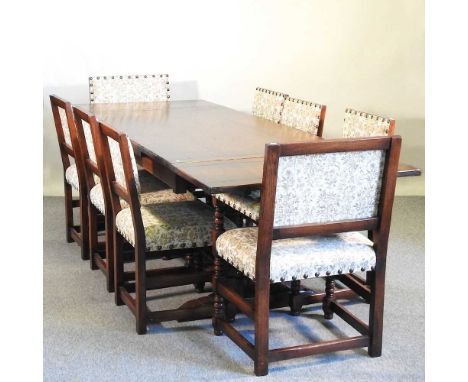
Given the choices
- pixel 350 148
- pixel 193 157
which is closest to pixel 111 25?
pixel 193 157

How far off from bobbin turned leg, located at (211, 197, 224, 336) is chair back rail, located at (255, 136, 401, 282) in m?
0.38

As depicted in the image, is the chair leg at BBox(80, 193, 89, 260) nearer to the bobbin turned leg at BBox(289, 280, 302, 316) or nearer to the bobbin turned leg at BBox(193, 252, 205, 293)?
the bobbin turned leg at BBox(193, 252, 205, 293)

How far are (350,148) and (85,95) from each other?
3.17 meters

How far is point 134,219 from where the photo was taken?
→ 3107 mm

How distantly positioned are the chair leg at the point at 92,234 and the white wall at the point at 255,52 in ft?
5.37

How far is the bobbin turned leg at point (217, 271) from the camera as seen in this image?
2996 mm

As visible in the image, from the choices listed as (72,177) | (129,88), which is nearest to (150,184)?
(72,177)

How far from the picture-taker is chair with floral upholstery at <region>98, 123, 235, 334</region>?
3100mm

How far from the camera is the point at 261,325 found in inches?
108

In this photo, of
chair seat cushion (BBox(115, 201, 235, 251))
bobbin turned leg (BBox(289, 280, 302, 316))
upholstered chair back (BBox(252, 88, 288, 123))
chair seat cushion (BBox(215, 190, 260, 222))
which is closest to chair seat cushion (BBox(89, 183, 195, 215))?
chair seat cushion (BBox(115, 201, 235, 251))

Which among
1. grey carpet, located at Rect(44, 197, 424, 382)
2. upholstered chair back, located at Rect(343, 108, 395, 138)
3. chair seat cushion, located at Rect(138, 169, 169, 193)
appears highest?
upholstered chair back, located at Rect(343, 108, 395, 138)

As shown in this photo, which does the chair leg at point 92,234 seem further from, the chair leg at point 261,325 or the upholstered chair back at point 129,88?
the chair leg at point 261,325

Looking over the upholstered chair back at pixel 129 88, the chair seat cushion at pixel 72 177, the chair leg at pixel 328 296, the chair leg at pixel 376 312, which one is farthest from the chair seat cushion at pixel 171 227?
the upholstered chair back at pixel 129 88
